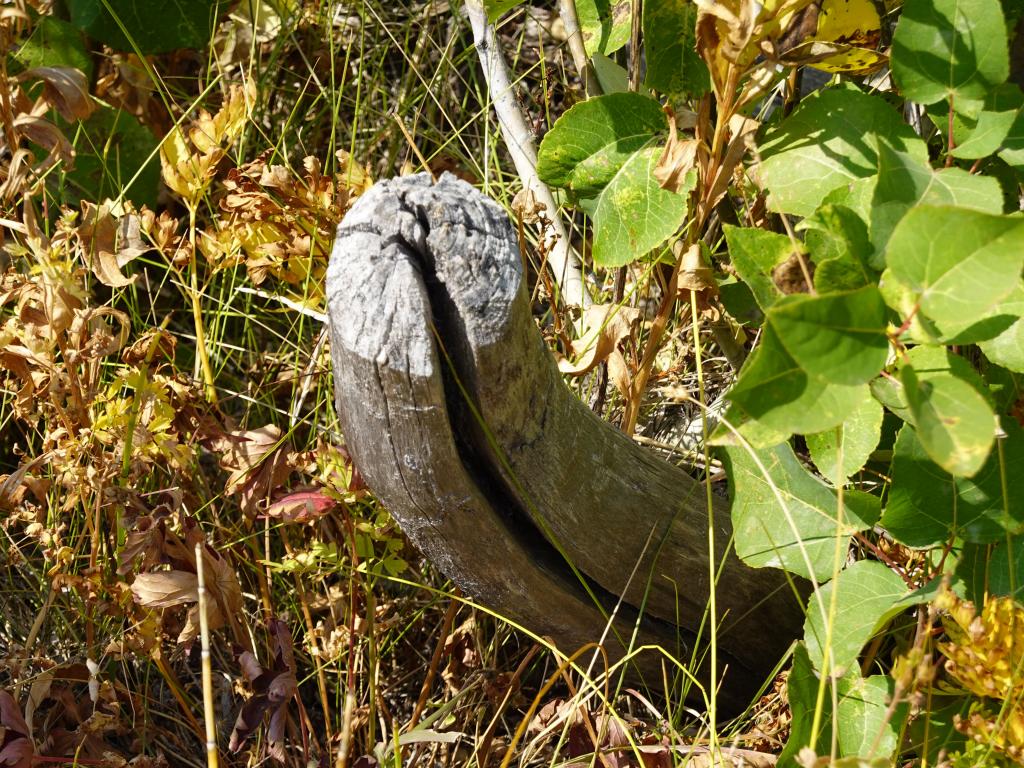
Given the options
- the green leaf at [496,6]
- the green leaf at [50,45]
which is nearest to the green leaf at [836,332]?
the green leaf at [496,6]

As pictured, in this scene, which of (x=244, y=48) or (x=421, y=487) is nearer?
(x=421, y=487)

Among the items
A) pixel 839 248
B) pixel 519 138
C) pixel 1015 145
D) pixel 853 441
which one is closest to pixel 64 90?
pixel 519 138

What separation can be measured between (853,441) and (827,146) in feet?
1.44

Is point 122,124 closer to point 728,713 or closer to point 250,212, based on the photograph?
point 250,212

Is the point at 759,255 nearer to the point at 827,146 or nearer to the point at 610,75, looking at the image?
the point at 827,146

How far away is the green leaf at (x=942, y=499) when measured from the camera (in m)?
1.36

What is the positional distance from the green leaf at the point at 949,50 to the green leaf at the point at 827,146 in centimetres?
7

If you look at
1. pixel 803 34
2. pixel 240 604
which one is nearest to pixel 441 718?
pixel 240 604

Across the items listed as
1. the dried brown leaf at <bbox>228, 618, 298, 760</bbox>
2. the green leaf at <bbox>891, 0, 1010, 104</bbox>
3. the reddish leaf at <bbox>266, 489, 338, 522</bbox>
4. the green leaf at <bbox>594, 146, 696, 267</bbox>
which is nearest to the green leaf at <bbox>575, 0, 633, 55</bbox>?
the green leaf at <bbox>594, 146, 696, 267</bbox>

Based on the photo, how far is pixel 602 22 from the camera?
6.16ft

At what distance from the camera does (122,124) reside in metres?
2.54

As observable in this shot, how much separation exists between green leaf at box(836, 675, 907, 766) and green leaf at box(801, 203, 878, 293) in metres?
0.58

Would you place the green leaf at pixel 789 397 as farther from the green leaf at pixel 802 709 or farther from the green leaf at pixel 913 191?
the green leaf at pixel 802 709

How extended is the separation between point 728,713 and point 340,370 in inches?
43.4
